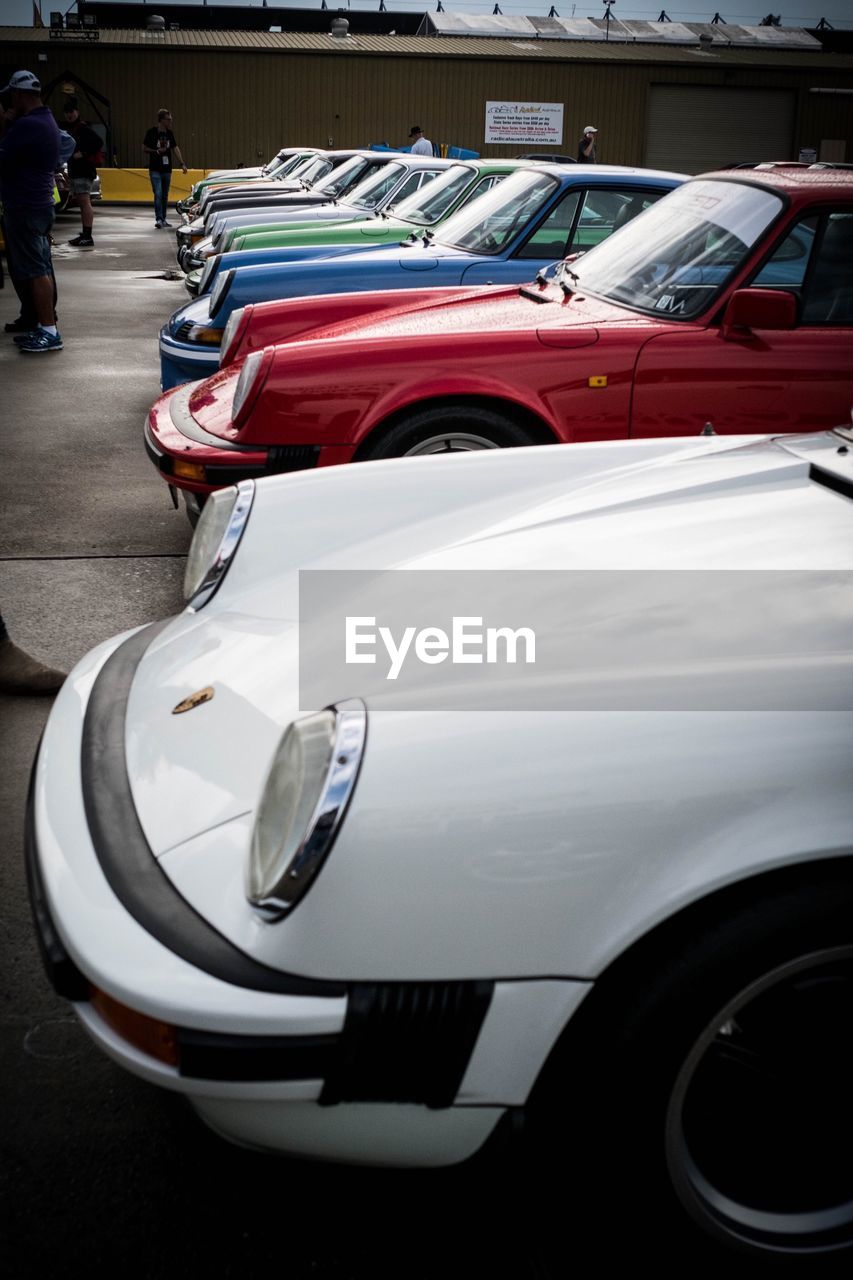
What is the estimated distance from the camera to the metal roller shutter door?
1341 inches

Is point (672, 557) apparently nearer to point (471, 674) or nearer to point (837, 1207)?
point (471, 674)

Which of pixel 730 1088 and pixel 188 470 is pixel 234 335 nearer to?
pixel 188 470

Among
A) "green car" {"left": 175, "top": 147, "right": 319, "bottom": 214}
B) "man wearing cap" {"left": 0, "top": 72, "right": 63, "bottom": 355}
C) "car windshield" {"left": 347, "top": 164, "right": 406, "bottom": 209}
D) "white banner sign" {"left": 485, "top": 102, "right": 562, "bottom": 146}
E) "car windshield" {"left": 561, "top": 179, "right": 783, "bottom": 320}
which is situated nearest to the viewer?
"car windshield" {"left": 561, "top": 179, "right": 783, "bottom": 320}

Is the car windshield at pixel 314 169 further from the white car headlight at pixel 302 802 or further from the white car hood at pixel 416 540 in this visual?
the white car headlight at pixel 302 802

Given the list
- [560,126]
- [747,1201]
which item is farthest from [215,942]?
[560,126]

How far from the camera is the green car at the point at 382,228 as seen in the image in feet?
23.4

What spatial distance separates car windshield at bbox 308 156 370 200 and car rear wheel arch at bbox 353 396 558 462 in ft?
28.3

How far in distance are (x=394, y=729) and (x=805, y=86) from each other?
38.2m

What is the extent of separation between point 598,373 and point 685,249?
66 centimetres

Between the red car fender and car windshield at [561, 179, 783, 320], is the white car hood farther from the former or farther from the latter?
car windshield at [561, 179, 783, 320]

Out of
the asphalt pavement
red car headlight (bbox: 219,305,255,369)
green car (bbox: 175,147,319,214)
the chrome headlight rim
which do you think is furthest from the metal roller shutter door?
the asphalt pavement

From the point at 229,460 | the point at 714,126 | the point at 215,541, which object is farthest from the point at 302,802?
the point at 714,126

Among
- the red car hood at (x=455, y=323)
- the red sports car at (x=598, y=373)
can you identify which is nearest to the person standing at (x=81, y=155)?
the red car hood at (x=455, y=323)

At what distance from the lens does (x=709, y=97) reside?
34.3 metres
